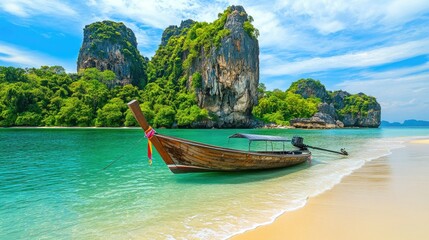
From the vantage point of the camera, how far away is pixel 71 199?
6879mm

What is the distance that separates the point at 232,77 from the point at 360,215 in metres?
62.2

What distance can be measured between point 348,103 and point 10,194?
404 feet

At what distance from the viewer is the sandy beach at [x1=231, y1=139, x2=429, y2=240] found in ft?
14.0

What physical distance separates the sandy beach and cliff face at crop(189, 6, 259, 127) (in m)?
59.1

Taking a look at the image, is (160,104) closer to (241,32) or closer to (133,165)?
(241,32)

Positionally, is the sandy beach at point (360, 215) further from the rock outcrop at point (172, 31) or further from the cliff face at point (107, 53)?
the rock outcrop at point (172, 31)

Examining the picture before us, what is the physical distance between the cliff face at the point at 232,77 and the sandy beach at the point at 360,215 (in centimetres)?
5912

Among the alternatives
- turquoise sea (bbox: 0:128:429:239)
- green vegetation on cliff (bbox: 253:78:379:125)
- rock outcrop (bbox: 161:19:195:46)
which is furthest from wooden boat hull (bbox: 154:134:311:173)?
rock outcrop (bbox: 161:19:195:46)

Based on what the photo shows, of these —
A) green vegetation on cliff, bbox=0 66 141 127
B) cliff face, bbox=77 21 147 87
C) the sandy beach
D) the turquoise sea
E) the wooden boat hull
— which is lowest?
the turquoise sea

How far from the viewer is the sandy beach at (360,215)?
14.0 ft

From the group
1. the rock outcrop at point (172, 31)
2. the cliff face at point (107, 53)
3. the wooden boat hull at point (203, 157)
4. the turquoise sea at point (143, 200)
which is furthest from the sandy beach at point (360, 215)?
the rock outcrop at point (172, 31)

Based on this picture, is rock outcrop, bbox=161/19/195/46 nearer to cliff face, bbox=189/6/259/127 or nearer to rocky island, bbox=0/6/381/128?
rocky island, bbox=0/6/381/128

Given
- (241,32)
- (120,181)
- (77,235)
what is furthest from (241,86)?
(77,235)

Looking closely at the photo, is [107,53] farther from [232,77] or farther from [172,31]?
[232,77]
